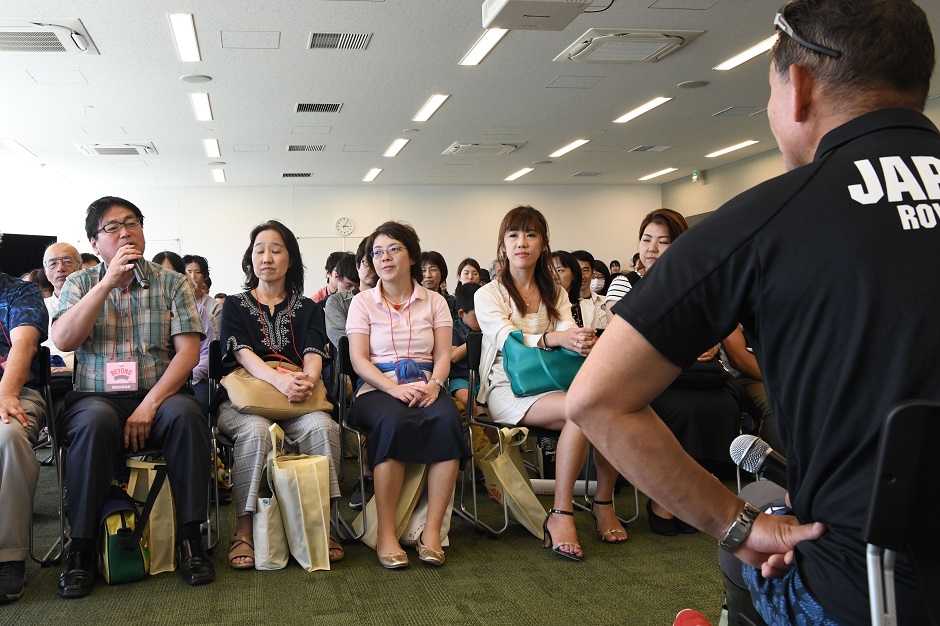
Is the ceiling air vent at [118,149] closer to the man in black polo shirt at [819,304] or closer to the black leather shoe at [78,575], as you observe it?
the black leather shoe at [78,575]

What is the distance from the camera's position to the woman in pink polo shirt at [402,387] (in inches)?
127

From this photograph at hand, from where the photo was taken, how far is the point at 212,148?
1183 centimetres

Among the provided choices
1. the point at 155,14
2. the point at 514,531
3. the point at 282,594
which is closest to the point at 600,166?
the point at 155,14

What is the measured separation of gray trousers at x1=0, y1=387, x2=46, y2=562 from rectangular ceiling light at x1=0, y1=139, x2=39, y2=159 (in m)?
9.69

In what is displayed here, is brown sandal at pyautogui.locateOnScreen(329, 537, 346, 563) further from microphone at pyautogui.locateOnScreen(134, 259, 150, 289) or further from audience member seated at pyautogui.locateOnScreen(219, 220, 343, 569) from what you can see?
microphone at pyautogui.locateOnScreen(134, 259, 150, 289)

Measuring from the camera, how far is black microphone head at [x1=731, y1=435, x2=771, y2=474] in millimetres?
1166

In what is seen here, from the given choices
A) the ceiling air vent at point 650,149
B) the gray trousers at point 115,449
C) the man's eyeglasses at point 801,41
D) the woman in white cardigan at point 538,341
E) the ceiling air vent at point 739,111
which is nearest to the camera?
the man's eyeglasses at point 801,41

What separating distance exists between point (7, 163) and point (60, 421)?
37.9 feet

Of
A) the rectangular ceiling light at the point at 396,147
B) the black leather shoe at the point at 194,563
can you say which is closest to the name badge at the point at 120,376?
the black leather shoe at the point at 194,563

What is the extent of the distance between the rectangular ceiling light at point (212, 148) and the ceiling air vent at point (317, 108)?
7.69 feet

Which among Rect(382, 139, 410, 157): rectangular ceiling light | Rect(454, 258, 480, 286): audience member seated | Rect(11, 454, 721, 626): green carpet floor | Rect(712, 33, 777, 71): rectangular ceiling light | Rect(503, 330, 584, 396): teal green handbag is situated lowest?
Rect(11, 454, 721, 626): green carpet floor

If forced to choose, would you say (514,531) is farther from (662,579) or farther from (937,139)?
(937,139)

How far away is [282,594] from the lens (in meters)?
2.82

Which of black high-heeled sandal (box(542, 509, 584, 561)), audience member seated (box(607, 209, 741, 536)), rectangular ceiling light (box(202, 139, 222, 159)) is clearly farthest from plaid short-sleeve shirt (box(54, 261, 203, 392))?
rectangular ceiling light (box(202, 139, 222, 159))
